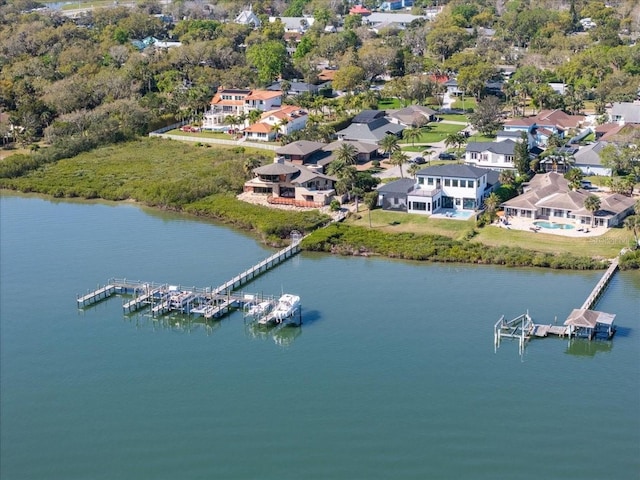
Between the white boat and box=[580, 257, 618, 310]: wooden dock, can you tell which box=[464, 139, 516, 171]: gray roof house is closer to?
box=[580, 257, 618, 310]: wooden dock

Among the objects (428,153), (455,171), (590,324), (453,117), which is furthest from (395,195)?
(453,117)

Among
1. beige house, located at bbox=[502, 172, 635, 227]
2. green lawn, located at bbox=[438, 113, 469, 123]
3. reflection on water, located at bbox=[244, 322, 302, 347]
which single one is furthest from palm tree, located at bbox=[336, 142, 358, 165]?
green lawn, located at bbox=[438, 113, 469, 123]

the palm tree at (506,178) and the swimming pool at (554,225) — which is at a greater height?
the palm tree at (506,178)

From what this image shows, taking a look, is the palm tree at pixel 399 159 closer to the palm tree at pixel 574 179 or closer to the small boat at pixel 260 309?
the palm tree at pixel 574 179

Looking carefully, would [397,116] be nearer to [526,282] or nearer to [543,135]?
[543,135]

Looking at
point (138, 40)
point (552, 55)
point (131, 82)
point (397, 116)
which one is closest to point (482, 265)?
point (397, 116)

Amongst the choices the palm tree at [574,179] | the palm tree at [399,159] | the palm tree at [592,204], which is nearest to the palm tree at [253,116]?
the palm tree at [399,159]
